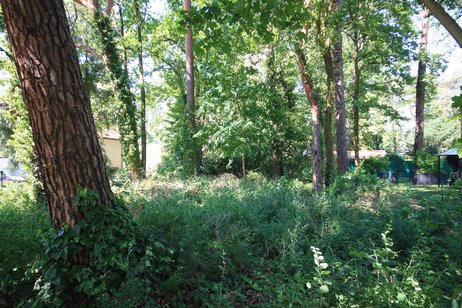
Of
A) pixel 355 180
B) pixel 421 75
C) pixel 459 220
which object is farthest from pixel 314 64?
pixel 421 75

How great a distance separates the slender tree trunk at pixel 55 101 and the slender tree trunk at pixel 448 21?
329 centimetres

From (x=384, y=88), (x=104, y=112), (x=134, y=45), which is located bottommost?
(x=104, y=112)

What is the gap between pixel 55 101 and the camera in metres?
2.74

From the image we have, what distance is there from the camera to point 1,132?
13805 mm

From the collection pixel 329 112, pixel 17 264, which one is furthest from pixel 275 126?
pixel 17 264

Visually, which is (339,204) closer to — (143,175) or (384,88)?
(143,175)

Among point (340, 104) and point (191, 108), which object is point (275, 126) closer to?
point (191, 108)

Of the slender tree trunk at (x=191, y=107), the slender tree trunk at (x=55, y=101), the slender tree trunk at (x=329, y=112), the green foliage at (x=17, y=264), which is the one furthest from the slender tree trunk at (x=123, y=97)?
the slender tree trunk at (x=55, y=101)

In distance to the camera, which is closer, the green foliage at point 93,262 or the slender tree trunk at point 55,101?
the green foliage at point 93,262

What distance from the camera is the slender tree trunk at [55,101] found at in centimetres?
266

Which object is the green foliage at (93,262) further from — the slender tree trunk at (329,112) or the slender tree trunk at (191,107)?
the slender tree trunk at (191,107)

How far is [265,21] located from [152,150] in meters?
52.4

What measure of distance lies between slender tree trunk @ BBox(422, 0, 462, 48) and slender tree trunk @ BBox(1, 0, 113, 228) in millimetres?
3293

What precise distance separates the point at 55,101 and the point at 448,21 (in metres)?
3.50
